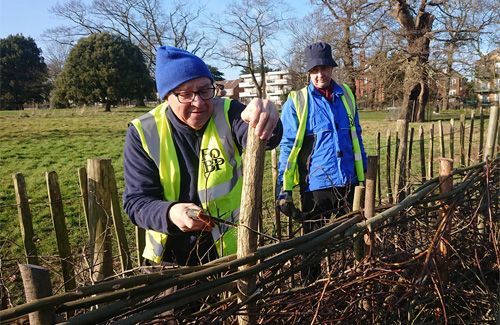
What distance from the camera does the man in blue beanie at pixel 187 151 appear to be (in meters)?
1.77

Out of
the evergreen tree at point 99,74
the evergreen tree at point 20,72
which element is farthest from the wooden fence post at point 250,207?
the evergreen tree at point 20,72

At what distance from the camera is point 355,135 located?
312cm

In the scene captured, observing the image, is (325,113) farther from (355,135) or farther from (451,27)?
(451,27)

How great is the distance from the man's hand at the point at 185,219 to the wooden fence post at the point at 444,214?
1.34 m

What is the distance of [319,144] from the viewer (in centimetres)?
304

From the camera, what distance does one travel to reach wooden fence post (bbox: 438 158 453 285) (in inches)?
85.9

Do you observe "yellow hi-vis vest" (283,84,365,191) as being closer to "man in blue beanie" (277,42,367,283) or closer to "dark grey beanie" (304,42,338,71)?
"man in blue beanie" (277,42,367,283)

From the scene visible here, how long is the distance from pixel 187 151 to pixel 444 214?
1350 mm

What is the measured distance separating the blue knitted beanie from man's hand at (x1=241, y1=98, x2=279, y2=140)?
18.3 inches

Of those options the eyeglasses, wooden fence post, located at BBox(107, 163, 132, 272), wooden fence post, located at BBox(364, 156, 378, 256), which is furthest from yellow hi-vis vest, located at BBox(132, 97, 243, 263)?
wooden fence post, located at BBox(107, 163, 132, 272)

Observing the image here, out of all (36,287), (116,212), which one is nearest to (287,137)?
(116,212)

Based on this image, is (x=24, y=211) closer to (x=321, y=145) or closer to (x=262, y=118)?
(x=321, y=145)

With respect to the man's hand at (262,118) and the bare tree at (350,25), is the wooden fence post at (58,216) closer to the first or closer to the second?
the man's hand at (262,118)

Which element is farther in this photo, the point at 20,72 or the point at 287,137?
the point at 20,72
